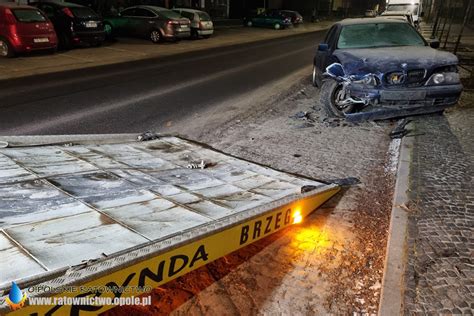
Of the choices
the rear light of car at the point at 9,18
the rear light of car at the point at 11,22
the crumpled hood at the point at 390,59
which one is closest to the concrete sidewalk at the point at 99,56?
the rear light of car at the point at 11,22

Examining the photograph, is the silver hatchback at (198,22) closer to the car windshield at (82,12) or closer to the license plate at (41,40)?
the car windshield at (82,12)

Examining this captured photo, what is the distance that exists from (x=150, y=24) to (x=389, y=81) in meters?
15.8

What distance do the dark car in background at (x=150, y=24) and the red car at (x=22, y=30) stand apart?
6180mm

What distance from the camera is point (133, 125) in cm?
745

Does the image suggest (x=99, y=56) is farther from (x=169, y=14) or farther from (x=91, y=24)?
(x=169, y=14)

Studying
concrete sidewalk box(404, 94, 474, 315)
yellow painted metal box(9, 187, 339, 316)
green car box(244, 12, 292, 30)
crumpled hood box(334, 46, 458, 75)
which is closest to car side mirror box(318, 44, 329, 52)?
crumpled hood box(334, 46, 458, 75)

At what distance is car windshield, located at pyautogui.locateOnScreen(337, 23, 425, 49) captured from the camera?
837cm

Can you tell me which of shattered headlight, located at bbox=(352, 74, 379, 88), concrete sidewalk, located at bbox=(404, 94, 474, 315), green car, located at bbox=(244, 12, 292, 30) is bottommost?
green car, located at bbox=(244, 12, 292, 30)

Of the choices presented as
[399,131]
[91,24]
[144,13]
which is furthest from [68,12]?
[399,131]

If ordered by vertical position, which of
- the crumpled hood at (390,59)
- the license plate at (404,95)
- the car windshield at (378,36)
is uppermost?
the car windshield at (378,36)

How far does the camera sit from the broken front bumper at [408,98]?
7070mm

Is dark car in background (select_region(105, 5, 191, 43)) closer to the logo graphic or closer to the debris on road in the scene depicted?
the debris on road

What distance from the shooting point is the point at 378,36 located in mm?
8516

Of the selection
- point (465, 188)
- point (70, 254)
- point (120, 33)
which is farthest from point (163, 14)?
point (70, 254)
